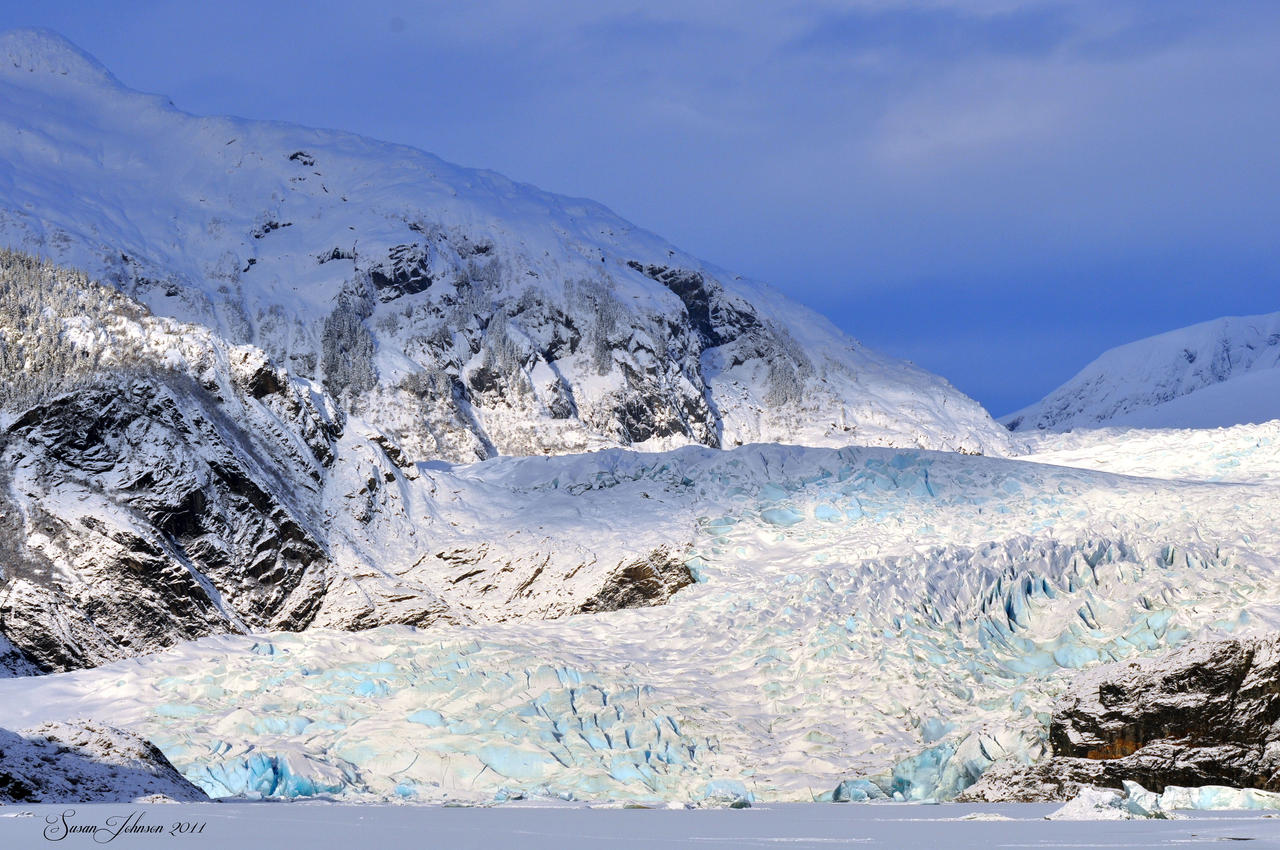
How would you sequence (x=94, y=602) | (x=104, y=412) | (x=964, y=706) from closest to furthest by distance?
(x=964, y=706) → (x=94, y=602) → (x=104, y=412)

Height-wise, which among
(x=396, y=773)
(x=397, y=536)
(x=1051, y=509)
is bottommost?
(x=396, y=773)

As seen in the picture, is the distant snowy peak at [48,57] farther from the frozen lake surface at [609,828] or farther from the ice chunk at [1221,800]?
the ice chunk at [1221,800]

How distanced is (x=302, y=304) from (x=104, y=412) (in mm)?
45829

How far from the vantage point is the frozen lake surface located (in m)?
18.3

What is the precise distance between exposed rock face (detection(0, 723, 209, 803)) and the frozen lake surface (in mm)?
2009

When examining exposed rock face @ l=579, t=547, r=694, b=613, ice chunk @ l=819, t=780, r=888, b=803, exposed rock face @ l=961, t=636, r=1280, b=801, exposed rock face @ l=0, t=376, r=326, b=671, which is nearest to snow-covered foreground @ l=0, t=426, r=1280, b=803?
ice chunk @ l=819, t=780, r=888, b=803

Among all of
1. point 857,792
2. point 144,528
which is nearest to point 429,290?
point 144,528

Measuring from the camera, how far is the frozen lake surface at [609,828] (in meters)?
18.3

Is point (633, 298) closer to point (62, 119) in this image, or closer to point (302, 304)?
point (302, 304)

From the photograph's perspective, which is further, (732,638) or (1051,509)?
(1051,509)

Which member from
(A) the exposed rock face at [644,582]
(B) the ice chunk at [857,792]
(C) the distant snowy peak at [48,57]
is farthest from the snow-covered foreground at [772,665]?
(C) the distant snowy peak at [48,57]

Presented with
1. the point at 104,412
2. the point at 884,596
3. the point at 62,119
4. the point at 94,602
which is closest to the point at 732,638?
the point at 884,596

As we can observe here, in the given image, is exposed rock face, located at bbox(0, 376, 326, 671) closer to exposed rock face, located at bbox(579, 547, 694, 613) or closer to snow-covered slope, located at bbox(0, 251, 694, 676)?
snow-covered slope, located at bbox(0, 251, 694, 676)

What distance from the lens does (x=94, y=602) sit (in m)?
54.4
